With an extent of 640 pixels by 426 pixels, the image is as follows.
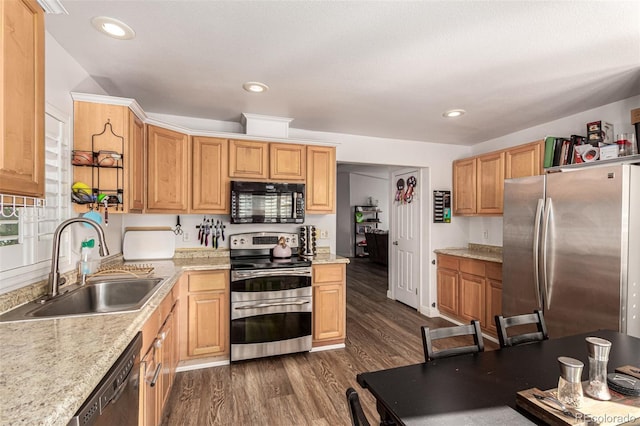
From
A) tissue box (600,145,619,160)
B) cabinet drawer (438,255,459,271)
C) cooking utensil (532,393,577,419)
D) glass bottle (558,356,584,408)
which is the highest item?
tissue box (600,145,619,160)

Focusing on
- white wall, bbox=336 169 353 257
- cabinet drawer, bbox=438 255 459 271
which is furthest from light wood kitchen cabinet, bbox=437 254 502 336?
white wall, bbox=336 169 353 257

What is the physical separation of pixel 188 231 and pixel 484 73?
3.07 m

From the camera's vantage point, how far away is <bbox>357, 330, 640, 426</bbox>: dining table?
930mm

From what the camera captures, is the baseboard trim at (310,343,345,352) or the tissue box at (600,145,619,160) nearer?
the tissue box at (600,145,619,160)

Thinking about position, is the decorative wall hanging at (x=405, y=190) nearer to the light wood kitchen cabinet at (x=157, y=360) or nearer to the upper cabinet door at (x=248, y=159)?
the upper cabinet door at (x=248, y=159)

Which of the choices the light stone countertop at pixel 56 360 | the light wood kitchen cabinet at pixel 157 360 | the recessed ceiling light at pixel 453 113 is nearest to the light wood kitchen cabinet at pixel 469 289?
the recessed ceiling light at pixel 453 113

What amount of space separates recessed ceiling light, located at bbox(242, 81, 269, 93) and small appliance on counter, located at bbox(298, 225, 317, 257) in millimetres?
1556

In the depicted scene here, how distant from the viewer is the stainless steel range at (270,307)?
2756 millimetres

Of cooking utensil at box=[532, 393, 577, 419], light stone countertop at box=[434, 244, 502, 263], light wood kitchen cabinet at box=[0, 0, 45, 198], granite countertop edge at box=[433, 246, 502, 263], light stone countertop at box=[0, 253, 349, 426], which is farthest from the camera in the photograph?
light stone countertop at box=[434, 244, 502, 263]

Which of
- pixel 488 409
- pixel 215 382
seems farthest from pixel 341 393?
pixel 488 409

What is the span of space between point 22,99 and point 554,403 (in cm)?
209

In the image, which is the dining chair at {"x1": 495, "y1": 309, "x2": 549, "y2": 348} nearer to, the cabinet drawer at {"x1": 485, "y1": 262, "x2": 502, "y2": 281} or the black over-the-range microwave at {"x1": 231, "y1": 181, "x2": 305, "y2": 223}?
the cabinet drawer at {"x1": 485, "y1": 262, "x2": 502, "y2": 281}

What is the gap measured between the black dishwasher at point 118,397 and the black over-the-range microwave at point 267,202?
1.76 meters

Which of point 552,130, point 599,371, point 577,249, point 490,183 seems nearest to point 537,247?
point 577,249
